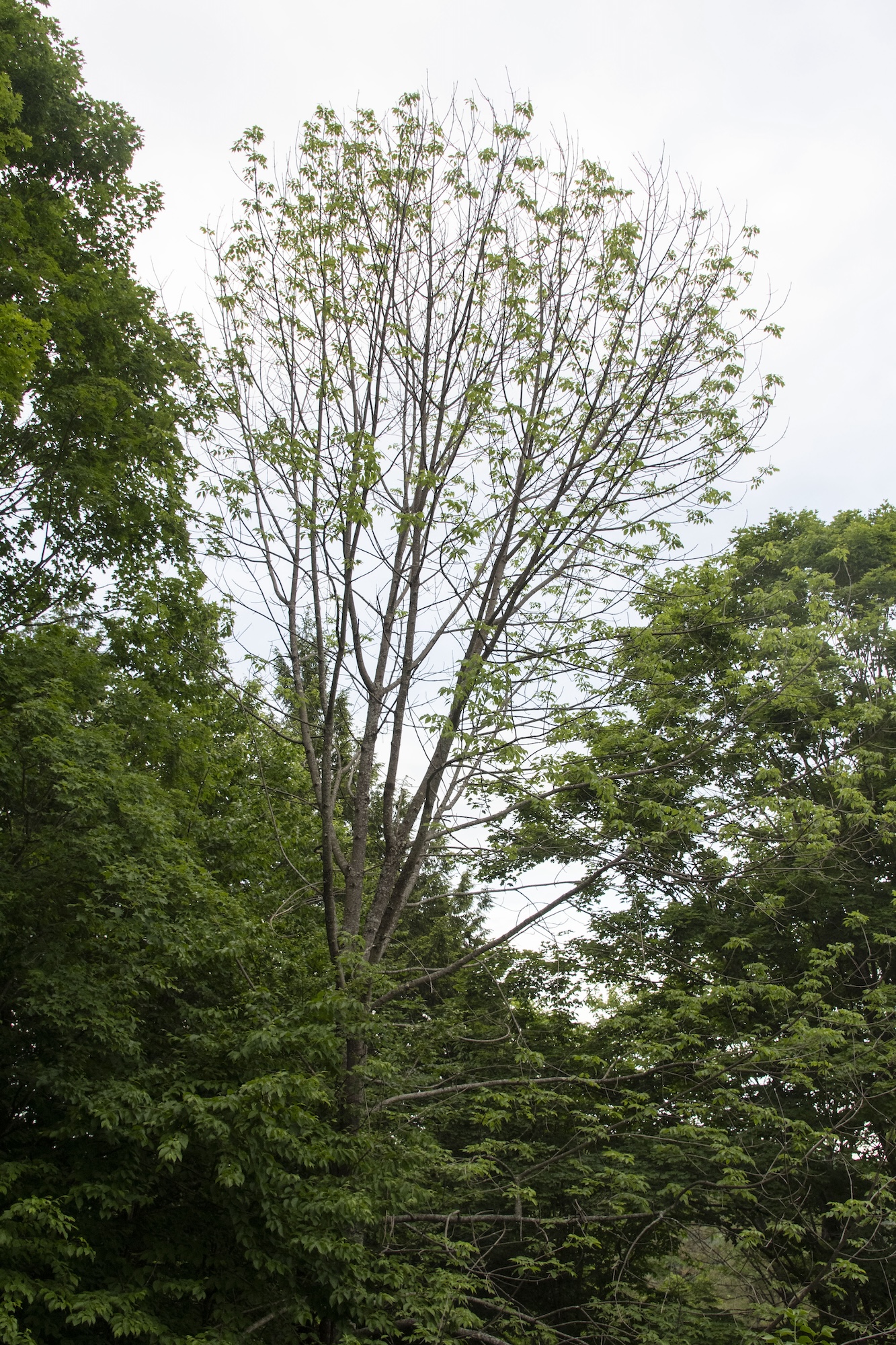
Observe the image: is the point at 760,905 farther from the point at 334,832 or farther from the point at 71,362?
the point at 71,362

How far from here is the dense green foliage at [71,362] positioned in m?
8.51

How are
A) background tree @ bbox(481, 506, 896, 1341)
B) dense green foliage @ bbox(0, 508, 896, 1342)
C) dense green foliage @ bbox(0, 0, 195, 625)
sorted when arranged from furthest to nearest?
dense green foliage @ bbox(0, 0, 195, 625), background tree @ bbox(481, 506, 896, 1341), dense green foliage @ bbox(0, 508, 896, 1342)

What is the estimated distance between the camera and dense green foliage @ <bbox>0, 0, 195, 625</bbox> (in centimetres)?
851

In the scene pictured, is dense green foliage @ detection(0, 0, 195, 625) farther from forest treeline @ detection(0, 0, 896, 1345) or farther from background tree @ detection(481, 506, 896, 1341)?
background tree @ detection(481, 506, 896, 1341)

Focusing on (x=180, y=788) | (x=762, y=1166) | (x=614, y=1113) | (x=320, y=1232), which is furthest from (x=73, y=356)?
(x=762, y=1166)

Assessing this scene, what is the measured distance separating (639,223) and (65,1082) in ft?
24.9

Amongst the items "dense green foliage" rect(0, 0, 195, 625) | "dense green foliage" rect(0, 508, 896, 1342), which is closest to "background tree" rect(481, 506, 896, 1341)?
"dense green foliage" rect(0, 508, 896, 1342)

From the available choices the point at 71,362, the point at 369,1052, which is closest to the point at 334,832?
the point at 369,1052

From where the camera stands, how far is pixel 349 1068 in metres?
5.83

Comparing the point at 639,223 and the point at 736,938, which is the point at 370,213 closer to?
the point at 639,223

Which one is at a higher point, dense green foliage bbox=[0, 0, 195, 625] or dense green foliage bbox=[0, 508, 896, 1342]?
dense green foliage bbox=[0, 0, 195, 625]

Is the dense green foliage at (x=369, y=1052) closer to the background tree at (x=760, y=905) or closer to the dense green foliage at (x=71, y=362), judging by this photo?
the background tree at (x=760, y=905)

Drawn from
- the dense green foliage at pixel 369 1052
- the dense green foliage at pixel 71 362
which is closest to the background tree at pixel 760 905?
the dense green foliage at pixel 369 1052

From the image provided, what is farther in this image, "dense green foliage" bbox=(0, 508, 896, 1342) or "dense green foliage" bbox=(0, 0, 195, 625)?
"dense green foliage" bbox=(0, 0, 195, 625)
